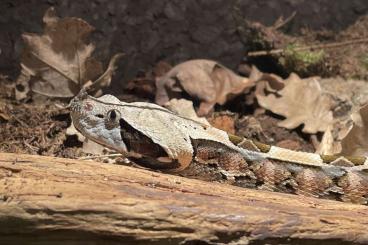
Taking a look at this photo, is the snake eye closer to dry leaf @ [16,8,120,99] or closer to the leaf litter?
the leaf litter

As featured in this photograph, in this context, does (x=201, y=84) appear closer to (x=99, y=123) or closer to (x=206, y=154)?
(x=206, y=154)

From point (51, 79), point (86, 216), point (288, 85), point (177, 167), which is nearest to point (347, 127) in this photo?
point (288, 85)

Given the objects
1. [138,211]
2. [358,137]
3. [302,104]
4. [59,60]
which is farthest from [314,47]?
[138,211]

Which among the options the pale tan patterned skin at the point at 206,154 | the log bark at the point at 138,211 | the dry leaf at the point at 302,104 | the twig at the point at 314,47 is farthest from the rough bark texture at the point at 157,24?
the log bark at the point at 138,211

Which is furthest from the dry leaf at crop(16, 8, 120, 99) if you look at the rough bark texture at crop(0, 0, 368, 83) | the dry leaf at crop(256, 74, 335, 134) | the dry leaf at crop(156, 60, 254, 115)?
the dry leaf at crop(256, 74, 335, 134)

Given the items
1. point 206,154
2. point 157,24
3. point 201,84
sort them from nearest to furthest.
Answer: point 206,154, point 201,84, point 157,24

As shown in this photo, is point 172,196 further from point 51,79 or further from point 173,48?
point 173,48

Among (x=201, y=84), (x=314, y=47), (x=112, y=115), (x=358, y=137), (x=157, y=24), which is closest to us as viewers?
(x=112, y=115)
